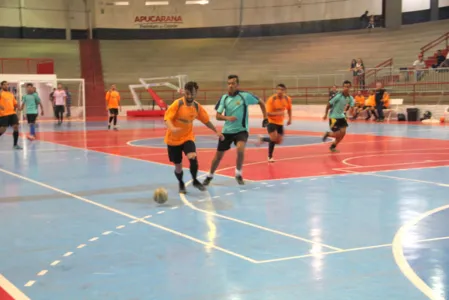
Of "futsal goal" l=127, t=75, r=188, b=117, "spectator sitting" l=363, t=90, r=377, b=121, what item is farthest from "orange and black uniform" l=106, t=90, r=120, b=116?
"spectator sitting" l=363, t=90, r=377, b=121

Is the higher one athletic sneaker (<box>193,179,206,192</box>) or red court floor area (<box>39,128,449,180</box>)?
athletic sneaker (<box>193,179,206,192</box>)

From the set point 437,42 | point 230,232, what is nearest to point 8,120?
point 230,232

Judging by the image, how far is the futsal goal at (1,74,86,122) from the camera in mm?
38000

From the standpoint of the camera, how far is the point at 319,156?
1683 cm

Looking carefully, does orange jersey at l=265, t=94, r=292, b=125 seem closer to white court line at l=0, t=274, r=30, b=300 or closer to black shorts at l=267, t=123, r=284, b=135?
black shorts at l=267, t=123, r=284, b=135

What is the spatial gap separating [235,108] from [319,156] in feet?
17.4

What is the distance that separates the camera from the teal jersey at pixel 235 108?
12203 mm

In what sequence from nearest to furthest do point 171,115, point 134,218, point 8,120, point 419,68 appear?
point 134,218 < point 171,115 < point 8,120 < point 419,68

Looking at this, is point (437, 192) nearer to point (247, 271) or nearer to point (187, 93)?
point (187, 93)

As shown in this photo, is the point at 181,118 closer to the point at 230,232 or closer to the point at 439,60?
the point at 230,232

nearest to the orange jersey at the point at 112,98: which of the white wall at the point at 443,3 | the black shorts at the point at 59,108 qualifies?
the black shorts at the point at 59,108

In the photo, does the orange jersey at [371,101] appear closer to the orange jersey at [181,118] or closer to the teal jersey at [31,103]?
the teal jersey at [31,103]

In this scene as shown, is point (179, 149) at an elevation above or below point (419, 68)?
below

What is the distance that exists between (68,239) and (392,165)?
367 inches
